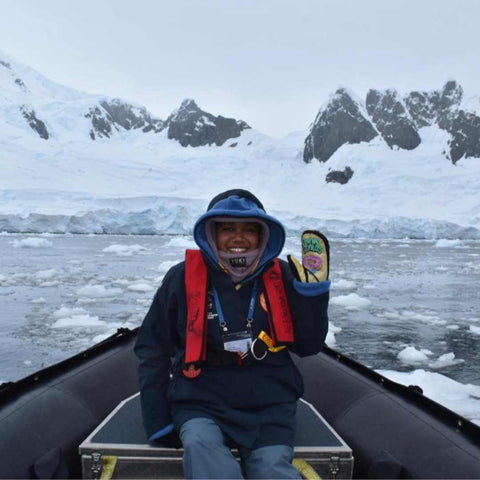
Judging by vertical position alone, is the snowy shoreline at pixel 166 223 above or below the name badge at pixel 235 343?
below

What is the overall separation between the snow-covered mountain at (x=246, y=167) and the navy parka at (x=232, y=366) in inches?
978

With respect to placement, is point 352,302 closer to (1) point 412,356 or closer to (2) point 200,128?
(1) point 412,356

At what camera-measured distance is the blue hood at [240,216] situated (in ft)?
5.09

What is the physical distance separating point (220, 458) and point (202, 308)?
49 centimetres

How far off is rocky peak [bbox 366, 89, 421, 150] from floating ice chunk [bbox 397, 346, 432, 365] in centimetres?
6313

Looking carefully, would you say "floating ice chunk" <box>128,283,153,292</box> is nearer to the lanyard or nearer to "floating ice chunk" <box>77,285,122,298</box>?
"floating ice chunk" <box>77,285,122,298</box>

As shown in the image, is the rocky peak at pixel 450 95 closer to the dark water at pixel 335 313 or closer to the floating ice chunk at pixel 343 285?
the dark water at pixel 335 313

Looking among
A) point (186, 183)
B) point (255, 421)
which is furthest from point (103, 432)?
point (186, 183)

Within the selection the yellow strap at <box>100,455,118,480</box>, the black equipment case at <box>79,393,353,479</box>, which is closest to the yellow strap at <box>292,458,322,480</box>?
the black equipment case at <box>79,393,353,479</box>

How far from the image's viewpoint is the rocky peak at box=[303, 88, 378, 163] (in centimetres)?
6612

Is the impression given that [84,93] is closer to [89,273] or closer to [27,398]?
[89,273]

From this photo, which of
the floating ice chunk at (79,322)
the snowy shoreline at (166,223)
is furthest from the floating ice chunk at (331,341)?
the snowy shoreline at (166,223)

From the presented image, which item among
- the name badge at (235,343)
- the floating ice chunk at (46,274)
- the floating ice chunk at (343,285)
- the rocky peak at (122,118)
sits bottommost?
the floating ice chunk at (343,285)

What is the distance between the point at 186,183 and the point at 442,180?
26.9 m
